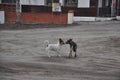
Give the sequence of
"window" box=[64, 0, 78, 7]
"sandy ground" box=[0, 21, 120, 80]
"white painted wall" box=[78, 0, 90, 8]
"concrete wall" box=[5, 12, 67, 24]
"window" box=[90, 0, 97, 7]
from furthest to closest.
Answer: "window" box=[90, 0, 97, 7]
"window" box=[64, 0, 78, 7]
"white painted wall" box=[78, 0, 90, 8]
"concrete wall" box=[5, 12, 67, 24]
"sandy ground" box=[0, 21, 120, 80]

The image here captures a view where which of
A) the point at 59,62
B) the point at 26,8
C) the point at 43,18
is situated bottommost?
the point at 59,62

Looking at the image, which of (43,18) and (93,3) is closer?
(43,18)

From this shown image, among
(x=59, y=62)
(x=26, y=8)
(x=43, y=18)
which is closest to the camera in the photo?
(x=59, y=62)

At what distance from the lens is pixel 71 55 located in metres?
17.2

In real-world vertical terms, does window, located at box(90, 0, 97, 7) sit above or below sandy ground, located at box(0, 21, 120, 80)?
above

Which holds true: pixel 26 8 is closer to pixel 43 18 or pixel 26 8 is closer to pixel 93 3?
pixel 93 3

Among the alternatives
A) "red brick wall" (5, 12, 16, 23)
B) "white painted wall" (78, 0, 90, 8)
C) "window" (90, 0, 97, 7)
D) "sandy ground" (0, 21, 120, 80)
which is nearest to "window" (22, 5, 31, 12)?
"white painted wall" (78, 0, 90, 8)

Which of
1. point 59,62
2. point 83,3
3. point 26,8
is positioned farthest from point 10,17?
point 59,62

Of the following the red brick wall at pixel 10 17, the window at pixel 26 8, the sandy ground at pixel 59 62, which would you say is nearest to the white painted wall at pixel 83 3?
the window at pixel 26 8

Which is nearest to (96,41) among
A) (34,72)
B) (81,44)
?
(81,44)

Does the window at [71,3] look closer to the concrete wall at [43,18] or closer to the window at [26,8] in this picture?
the window at [26,8]

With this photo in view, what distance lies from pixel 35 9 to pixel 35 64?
31137 millimetres

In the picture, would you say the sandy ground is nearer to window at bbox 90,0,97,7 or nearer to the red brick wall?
the red brick wall

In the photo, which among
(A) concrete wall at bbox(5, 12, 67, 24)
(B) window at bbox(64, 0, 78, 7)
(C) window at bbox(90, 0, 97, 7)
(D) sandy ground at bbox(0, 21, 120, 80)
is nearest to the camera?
(D) sandy ground at bbox(0, 21, 120, 80)
